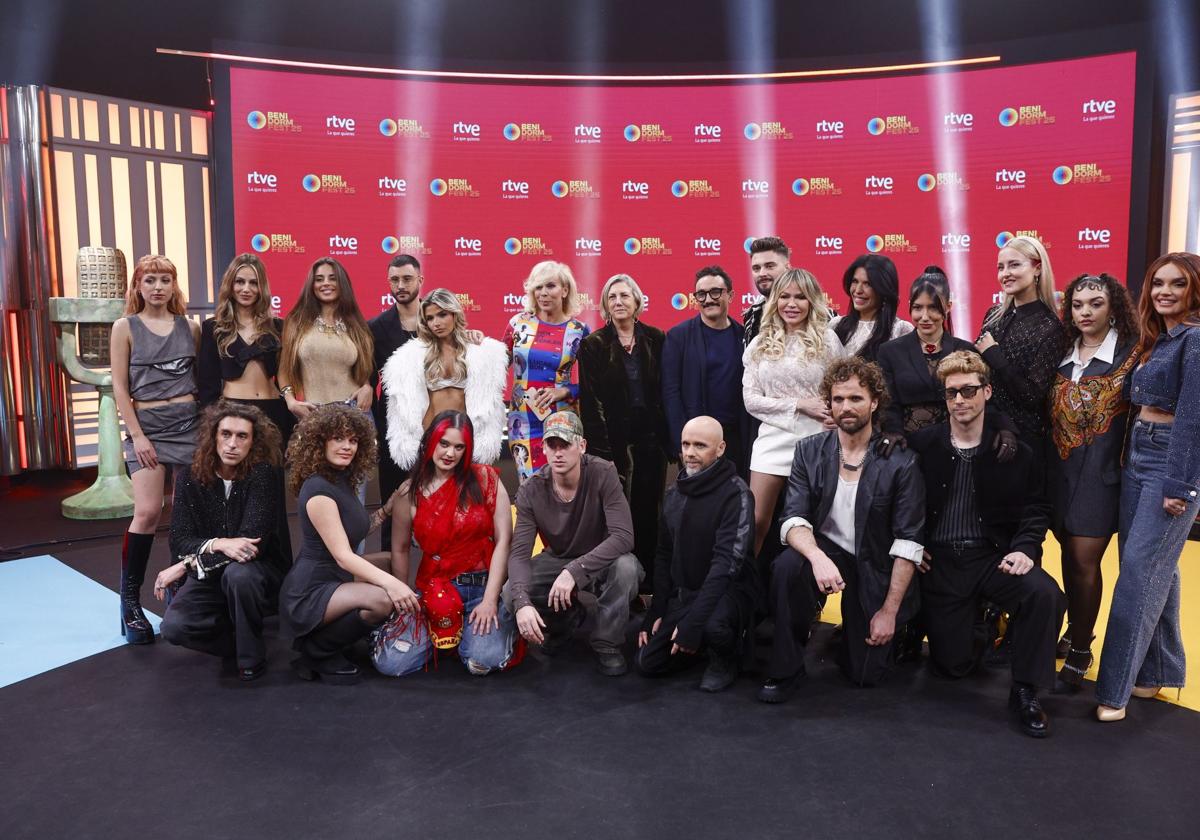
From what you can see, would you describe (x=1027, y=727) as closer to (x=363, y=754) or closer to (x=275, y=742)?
(x=363, y=754)

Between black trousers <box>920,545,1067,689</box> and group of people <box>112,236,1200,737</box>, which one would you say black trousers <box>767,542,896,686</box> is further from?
black trousers <box>920,545,1067,689</box>

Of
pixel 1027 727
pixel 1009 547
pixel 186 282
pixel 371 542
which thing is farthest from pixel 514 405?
pixel 186 282

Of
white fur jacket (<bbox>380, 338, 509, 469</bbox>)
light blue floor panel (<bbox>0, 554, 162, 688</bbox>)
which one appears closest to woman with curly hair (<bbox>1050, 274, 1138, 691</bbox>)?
white fur jacket (<bbox>380, 338, 509, 469</bbox>)

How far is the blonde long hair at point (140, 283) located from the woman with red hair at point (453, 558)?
124cm

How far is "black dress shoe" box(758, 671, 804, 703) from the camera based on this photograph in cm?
292

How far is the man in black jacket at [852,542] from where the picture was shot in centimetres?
296

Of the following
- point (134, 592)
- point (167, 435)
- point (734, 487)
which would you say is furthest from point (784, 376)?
point (134, 592)

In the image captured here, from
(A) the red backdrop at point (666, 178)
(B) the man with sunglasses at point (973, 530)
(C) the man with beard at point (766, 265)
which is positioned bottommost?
(B) the man with sunglasses at point (973, 530)

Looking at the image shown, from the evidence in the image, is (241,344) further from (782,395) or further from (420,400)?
(782,395)

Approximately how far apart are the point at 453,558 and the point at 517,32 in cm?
533

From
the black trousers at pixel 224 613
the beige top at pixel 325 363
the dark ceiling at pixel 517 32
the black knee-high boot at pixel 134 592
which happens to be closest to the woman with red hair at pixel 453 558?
the black trousers at pixel 224 613

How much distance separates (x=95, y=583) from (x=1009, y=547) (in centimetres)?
394

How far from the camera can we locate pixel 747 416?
12.5ft

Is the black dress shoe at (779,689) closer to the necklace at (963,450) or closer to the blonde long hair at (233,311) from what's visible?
the necklace at (963,450)
